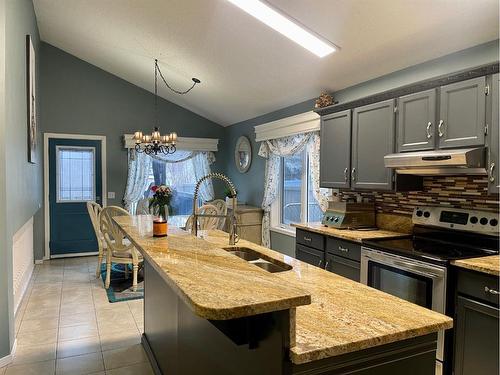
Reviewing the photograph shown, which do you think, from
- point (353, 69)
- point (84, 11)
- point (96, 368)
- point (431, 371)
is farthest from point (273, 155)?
point (431, 371)

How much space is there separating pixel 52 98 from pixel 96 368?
4.85 m

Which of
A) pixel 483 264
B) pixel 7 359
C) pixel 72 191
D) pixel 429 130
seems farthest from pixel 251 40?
pixel 72 191

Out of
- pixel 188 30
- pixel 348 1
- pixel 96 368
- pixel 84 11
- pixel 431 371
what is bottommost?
pixel 96 368

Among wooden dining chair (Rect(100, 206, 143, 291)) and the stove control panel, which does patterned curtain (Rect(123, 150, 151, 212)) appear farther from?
the stove control panel

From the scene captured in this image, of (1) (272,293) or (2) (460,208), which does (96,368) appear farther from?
(2) (460,208)

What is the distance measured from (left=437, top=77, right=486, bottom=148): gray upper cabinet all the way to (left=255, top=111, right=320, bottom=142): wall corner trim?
1.75m

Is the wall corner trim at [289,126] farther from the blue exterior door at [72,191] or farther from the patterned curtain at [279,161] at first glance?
the blue exterior door at [72,191]

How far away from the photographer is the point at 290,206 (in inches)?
210

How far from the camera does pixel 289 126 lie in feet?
15.7

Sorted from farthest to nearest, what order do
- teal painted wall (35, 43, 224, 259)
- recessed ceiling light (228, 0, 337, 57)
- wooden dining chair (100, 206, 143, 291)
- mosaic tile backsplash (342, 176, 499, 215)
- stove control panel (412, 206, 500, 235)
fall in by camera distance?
teal painted wall (35, 43, 224, 259), wooden dining chair (100, 206, 143, 291), recessed ceiling light (228, 0, 337, 57), mosaic tile backsplash (342, 176, 499, 215), stove control panel (412, 206, 500, 235)

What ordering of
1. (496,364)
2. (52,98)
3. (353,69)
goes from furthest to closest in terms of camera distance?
(52,98), (353,69), (496,364)

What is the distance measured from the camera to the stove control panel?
250cm

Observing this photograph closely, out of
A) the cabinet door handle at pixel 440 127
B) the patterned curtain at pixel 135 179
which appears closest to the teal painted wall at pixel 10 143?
the patterned curtain at pixel 135 179

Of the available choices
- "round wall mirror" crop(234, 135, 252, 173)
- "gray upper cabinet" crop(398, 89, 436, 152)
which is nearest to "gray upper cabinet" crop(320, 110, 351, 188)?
"gray upper cabinet" crop(398, 89, 436, 152)
